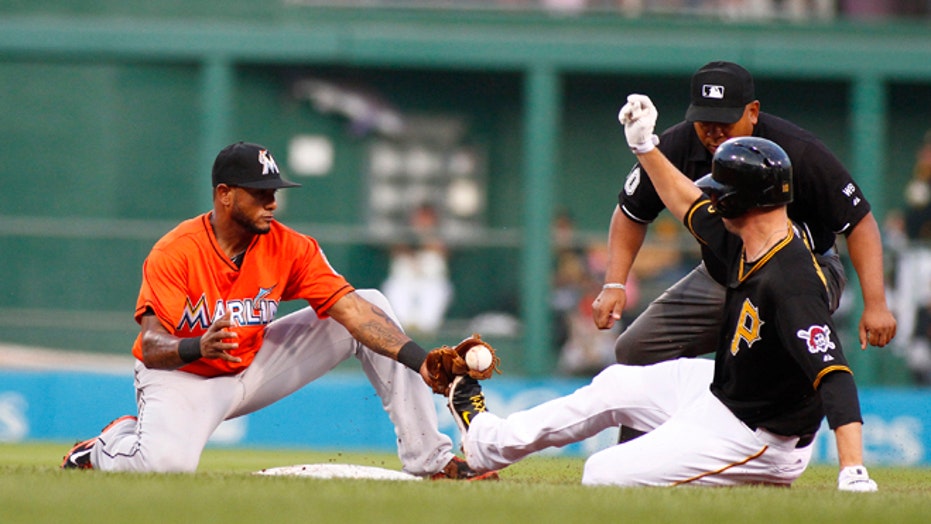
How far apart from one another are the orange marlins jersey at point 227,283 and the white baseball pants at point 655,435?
1.20 meters

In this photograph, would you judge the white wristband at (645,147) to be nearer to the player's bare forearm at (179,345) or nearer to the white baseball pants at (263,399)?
the white baseball pants at (263,399)

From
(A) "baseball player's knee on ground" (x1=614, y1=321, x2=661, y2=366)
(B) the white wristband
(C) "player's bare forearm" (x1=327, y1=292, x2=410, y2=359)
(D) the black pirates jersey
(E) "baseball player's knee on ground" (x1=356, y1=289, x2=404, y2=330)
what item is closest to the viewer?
(D) the black pirates jersey

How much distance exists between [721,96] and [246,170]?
2308 millimetres

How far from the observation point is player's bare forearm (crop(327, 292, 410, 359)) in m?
6.93

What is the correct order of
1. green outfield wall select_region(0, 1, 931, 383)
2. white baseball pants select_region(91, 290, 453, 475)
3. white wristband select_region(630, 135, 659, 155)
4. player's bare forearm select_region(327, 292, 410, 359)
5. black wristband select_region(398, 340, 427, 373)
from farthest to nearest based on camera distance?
green outfield wall select_region(0, 1, 931, 383) → player's bare forearm select_region(327, 292, 410, 359) → black wristband select_region(398, 340, 427, 373) → white baseball pants select_region(91, 290, 453, 475) → white wristband select_region(630, 135, 659, 155)

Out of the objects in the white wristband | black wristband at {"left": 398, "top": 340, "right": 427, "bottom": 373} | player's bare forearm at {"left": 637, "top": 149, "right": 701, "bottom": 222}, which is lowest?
black wristband at {"left": 398, "top": 340, "right": 427, "bottom": 373}

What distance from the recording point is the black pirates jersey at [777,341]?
5.72m

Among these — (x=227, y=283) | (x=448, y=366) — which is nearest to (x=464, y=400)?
(x=448, y=366)

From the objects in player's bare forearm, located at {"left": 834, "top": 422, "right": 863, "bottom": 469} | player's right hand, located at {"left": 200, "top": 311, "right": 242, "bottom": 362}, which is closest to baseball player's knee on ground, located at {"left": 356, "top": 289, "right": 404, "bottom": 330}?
player's right hand, located at {"left": 200, "top": 311, "right": 242, "bottom": 362}

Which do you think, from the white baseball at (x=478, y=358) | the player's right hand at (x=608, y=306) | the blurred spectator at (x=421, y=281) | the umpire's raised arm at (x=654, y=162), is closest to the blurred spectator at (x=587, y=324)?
the blurred spectator at (x=421, y=281)

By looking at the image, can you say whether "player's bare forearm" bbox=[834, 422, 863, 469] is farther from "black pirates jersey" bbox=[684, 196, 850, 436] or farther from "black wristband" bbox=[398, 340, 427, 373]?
"black wristband" bbox=[398, 340, 427, 373]

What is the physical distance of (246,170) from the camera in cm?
681

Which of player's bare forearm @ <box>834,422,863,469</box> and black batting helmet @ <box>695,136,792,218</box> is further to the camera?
black batting helmet @ <box>695,136,792,218</box>

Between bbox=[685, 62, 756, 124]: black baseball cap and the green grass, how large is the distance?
6.05 feet
